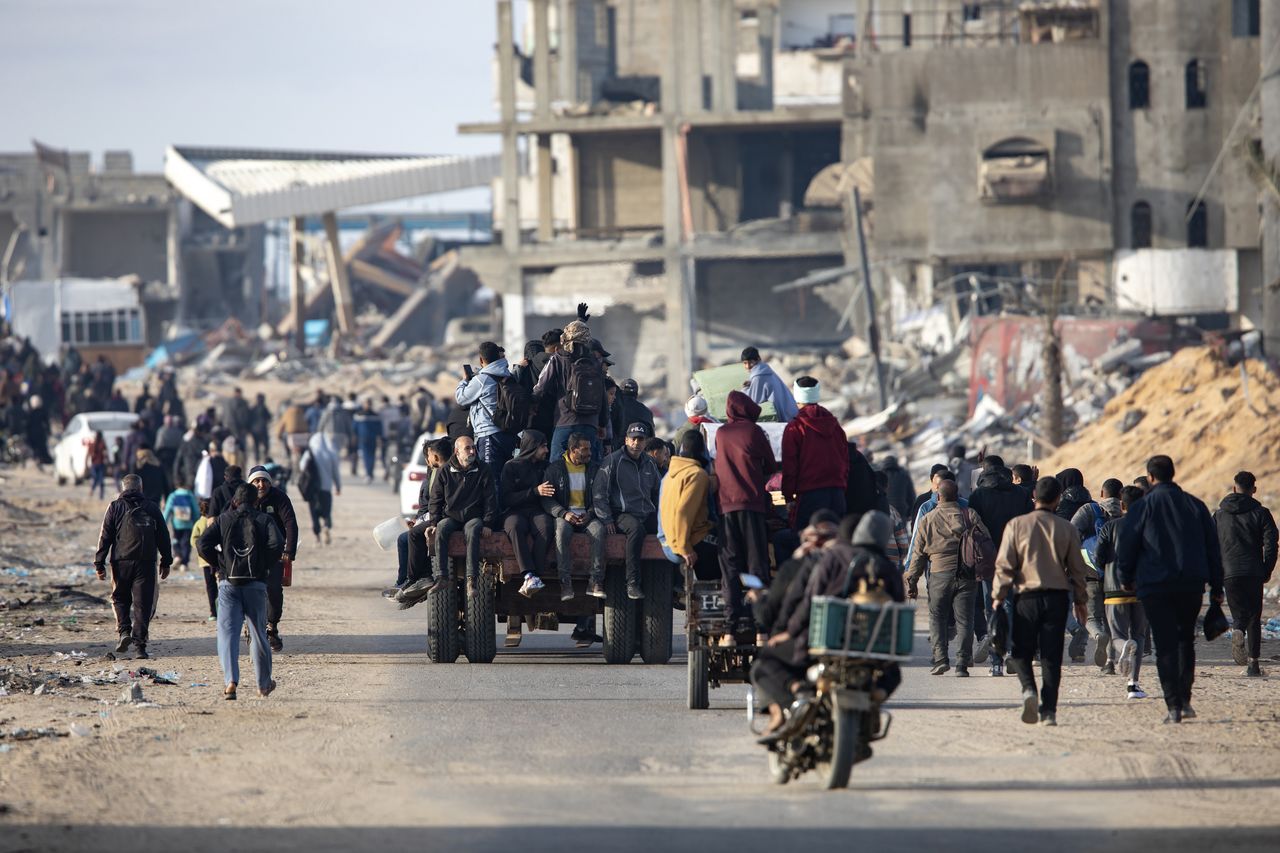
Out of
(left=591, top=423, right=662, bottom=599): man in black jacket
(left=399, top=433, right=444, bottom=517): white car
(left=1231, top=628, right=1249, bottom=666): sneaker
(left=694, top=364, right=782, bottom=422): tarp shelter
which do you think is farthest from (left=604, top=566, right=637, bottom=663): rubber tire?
(left=399, top=433, right=444, bottom=517): white car

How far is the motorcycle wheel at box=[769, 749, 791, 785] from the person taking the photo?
10.1 metres

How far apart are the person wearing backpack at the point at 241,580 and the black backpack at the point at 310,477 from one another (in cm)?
1143

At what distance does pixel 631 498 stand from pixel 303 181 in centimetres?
5946

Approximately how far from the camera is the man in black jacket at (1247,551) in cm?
1483

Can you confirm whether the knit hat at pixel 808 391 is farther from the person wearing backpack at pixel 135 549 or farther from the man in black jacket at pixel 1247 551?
the person wearing backpack at pixel 135 549

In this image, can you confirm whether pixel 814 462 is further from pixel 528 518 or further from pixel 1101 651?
pixel 1101 651

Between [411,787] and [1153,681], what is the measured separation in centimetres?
682

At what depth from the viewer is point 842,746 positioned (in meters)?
9.83

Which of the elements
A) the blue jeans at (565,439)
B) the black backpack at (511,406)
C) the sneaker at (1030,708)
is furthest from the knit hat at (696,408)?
the sneaker at (1030,708)

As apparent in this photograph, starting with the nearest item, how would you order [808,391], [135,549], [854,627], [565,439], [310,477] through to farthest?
1. [854,627]
2. [808,391]
3. [565,439]
4. [135,549]
5. [310,477]

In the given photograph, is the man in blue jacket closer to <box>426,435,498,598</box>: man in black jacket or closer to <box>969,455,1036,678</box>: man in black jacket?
<box>969,455,1036,678</box>: man in black jacket

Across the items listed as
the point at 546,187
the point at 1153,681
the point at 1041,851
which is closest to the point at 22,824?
the point at 1041,851

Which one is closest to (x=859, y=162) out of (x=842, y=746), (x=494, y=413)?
(x=494, y=413)

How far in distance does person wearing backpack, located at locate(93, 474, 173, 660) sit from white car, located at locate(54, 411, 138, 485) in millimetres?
20588
